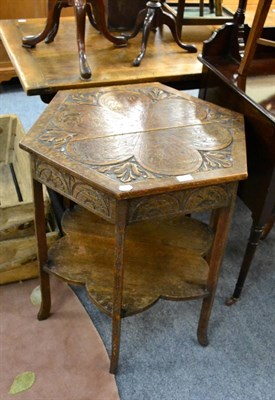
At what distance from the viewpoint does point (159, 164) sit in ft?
2.93

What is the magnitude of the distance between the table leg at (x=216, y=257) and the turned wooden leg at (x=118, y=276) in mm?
254

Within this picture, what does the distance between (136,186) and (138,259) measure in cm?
42

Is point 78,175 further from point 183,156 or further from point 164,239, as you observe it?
point 164,239

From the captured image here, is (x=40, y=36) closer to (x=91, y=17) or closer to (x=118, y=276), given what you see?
(x=91, y=17)

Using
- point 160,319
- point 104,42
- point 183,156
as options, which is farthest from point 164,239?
point 104,42

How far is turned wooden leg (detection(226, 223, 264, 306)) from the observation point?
1224 millimetres

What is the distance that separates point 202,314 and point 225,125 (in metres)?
0.54

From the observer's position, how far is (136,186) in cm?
82

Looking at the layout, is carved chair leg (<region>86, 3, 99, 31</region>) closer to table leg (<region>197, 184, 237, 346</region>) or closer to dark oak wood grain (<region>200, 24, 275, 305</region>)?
dark oak wood grain (<region>200, 24, 275, 305</region>)

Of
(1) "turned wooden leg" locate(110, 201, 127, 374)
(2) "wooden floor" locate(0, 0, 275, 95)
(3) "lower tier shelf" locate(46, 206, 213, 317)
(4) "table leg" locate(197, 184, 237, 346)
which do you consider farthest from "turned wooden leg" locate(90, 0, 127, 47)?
(1) "turned wooden leg" locate(110, 201, 127, 374)

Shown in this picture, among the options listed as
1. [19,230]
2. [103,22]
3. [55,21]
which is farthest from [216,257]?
[55,21]

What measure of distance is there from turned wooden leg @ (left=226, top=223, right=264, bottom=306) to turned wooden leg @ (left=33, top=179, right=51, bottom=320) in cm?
59

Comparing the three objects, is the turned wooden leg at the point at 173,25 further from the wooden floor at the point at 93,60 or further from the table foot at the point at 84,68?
the table foot at the point at 84,68

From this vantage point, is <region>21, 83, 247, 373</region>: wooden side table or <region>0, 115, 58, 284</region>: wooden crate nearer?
<region>21, 83, 247, 373</region>: wooden side table
